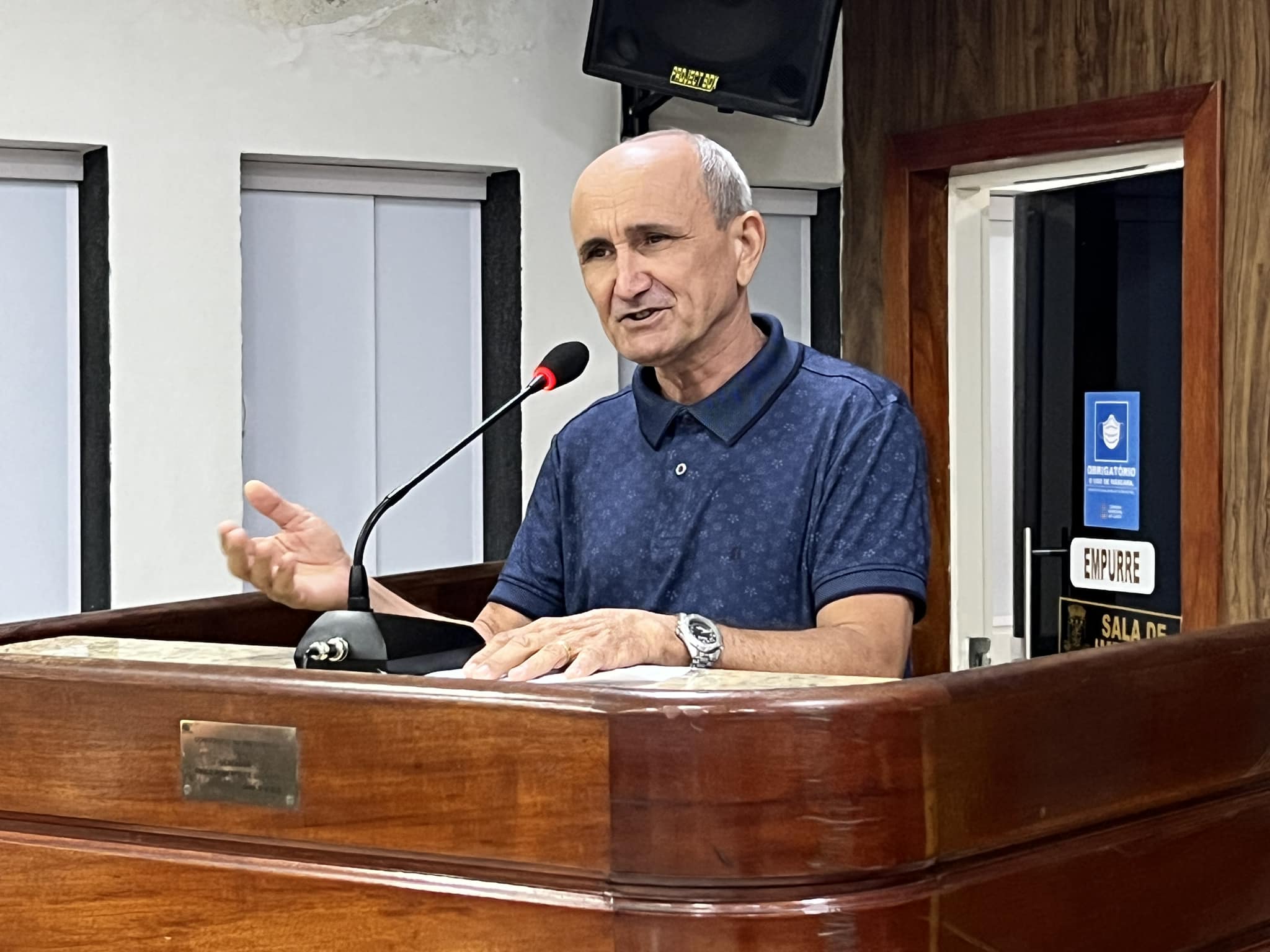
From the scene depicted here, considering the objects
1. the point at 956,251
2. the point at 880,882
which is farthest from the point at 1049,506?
the point at 880,882

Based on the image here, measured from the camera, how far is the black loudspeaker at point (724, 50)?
3574mm

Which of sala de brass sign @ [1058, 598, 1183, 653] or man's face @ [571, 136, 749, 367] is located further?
sala de brass sign @ [1058, 598, 1183, 653]

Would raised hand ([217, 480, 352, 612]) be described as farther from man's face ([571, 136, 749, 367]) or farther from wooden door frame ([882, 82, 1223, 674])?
wooden door frame ([882, 82, 1223, 674])

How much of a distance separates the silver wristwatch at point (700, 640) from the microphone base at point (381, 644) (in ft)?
0.63

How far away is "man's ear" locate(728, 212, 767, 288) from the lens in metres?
2.06

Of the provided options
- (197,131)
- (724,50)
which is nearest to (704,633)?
(197,131)

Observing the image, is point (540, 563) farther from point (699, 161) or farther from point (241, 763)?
point (241, 763)

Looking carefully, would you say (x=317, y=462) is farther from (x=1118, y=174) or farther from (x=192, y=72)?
(x=1118, y=174)

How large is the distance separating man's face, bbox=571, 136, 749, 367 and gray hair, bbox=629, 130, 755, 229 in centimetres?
2

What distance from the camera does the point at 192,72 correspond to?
11.0 feet

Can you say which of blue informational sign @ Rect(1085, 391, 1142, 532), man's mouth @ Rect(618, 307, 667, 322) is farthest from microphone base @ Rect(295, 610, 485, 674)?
blue informational sign @ Rect(1085, 391, 1142, 532)

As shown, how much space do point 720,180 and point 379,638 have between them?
0.84m

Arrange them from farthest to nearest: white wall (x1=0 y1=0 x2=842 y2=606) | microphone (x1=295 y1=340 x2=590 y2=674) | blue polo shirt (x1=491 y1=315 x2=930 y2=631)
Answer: white wall (x1=0 y1=0 x2=842 y2=606) < blue polo shirt (x1=491 y1=315 x2=930 y2=631) < microphone (x1=295 y1=340 x2=590 y2=674)

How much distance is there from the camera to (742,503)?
1.98 m
